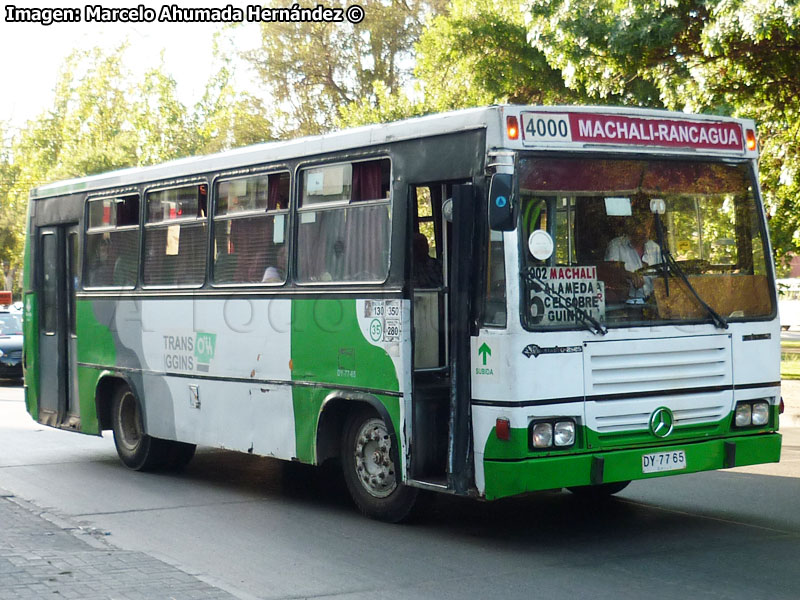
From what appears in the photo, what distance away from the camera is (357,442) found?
29.0ft

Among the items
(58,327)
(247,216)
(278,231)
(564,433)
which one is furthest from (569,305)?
(58,327)

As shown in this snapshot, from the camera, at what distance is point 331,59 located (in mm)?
41625

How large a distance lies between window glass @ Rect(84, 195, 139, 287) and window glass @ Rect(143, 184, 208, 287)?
29cm

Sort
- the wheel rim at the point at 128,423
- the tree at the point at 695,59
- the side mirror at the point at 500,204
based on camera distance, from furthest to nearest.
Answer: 1. the tree at the point at 695,59
2. the wheel rim at the point at 128,423
3. the side mirror at the point at 500,204

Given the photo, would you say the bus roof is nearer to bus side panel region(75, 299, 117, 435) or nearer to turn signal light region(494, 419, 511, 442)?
turn signal light region(494, 419, 511, 442)

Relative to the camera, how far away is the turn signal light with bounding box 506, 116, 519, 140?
Result: 7457 mm

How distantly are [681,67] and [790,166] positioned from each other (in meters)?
1.97

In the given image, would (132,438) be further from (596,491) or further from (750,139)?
(750,139)

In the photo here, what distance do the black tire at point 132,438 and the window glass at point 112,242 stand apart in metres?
1.15

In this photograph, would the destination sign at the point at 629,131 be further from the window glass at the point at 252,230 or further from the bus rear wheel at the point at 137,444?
the bus rear wheel at the point at 137,444

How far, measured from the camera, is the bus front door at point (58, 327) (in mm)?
12883

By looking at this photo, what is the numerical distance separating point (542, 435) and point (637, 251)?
4.63ft

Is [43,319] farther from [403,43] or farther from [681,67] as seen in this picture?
[403,43]

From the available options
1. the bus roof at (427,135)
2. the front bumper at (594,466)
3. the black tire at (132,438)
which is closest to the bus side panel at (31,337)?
the black tire at (132,438)
